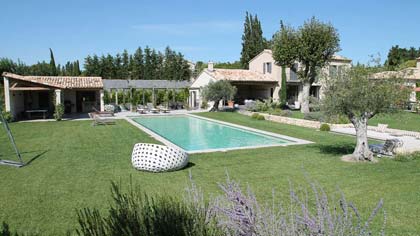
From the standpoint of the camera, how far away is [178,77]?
194 ft

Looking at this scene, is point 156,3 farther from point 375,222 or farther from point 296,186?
point 375,222

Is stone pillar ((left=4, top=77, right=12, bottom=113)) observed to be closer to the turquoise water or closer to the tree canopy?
the turquoise water

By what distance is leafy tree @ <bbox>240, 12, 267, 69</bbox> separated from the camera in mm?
52031

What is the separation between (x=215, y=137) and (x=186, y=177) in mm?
8981

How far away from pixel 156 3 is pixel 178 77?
128 feet

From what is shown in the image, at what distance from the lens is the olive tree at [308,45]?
25438 mm

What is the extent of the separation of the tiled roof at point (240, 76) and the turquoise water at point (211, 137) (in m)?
11.4

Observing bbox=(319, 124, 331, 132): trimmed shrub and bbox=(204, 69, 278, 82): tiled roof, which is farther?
bbox=(204, 69, 278, 82): tiled roof

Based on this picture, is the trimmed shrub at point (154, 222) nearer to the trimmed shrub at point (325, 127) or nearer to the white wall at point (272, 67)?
the trimmed shrub at point (325, 127)

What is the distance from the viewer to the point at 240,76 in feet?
115

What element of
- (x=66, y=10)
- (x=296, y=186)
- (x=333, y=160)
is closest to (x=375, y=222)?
(x=296, y=186)

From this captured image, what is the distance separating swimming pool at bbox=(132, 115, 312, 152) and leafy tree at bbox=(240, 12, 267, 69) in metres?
31.5

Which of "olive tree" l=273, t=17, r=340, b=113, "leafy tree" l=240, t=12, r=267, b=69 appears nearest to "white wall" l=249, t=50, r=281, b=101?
"olive tree" l=273, t=17, r=340, b=113

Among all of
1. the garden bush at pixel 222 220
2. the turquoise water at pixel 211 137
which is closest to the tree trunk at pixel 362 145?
the turquoise water at pixel 211 137
